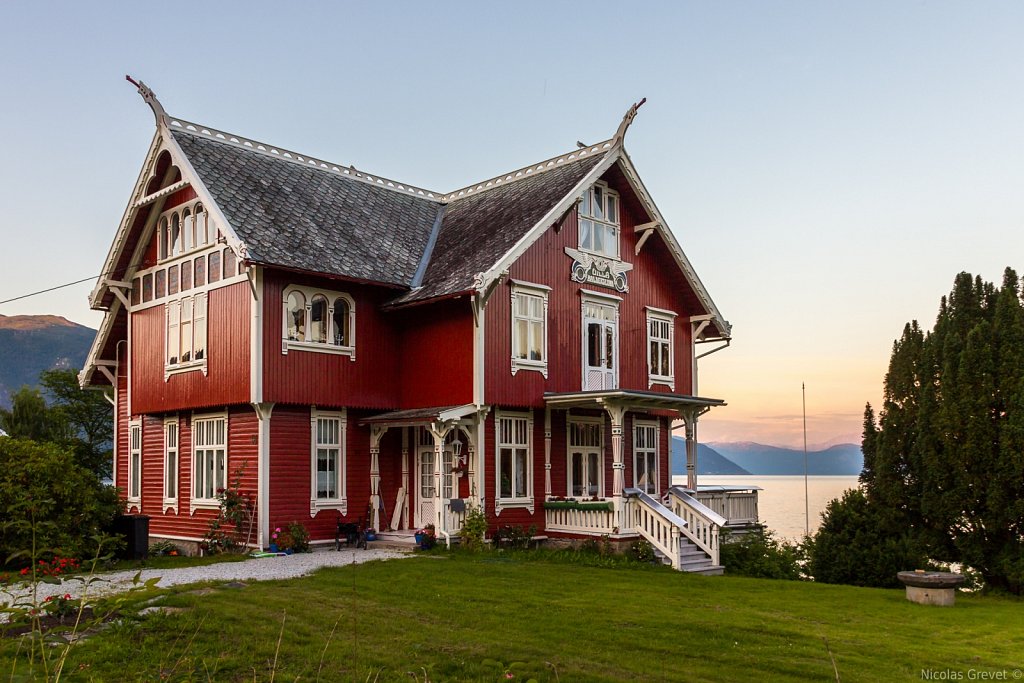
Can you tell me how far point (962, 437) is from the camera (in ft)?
61.1

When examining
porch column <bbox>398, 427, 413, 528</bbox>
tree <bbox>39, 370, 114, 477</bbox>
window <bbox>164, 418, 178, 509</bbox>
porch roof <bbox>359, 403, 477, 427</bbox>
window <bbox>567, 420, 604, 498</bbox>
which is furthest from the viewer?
tree <bbox>39, 370, 114, 477</bbox>

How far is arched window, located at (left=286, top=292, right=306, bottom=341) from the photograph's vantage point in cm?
2150

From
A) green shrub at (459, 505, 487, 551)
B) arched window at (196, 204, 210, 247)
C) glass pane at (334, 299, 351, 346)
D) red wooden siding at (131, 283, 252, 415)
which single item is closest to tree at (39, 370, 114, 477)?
red wooden siding at (131, 283, 252, 415)

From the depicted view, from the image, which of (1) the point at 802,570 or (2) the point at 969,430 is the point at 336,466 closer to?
(1) the point at 802,570

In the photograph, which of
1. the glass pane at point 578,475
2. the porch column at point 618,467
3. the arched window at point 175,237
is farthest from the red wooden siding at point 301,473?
the porch column at point 618,467

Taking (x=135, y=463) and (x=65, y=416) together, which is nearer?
(x=135, y=463)

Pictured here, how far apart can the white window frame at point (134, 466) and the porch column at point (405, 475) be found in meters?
7.39

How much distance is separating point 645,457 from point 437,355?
6.95 metres

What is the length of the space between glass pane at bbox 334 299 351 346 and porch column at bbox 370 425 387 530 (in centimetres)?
210

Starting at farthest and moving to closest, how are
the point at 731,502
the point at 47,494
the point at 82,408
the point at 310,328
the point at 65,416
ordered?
the point at 82,408, the point at 65,416, the point at 731,502, the point at 310,328, the point at 47,494

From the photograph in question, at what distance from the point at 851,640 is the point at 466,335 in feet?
39.7

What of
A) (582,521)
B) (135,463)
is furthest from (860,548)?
(135,463)

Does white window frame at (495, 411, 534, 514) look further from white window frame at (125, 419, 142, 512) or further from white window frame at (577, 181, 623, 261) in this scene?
white window frame at (125, 419, 142, 512)

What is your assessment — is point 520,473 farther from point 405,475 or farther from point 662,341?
point 662,341
